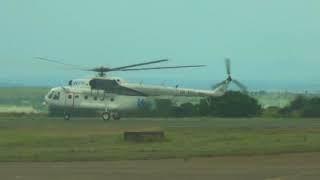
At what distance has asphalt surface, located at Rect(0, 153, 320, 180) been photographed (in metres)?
17.4

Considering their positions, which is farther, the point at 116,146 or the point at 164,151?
the point at 116,146

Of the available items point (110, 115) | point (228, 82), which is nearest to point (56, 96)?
point (110, 115)

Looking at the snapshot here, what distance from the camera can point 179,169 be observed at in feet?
61.9

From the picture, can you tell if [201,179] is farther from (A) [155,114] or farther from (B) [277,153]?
(A) [155,114]

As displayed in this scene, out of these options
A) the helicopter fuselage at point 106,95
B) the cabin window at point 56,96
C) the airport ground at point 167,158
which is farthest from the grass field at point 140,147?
the cabin window at point 56,96

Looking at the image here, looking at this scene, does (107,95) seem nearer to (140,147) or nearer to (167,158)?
(140,147)

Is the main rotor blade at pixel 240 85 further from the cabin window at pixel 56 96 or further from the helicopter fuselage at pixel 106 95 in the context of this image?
the cabin window at pixel 56 96

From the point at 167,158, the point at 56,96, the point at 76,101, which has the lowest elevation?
the point at 167,158

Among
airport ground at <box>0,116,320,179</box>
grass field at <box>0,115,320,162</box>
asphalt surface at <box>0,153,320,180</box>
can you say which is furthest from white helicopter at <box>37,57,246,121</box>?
asphalt surface at <box>0,153,320,180</box>

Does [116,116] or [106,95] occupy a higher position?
[106,95]

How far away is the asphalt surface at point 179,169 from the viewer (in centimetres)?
1741

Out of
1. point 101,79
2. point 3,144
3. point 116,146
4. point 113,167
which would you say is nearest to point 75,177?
point 113,167

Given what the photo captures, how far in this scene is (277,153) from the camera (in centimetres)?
2308

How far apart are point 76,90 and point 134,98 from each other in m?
4.70
